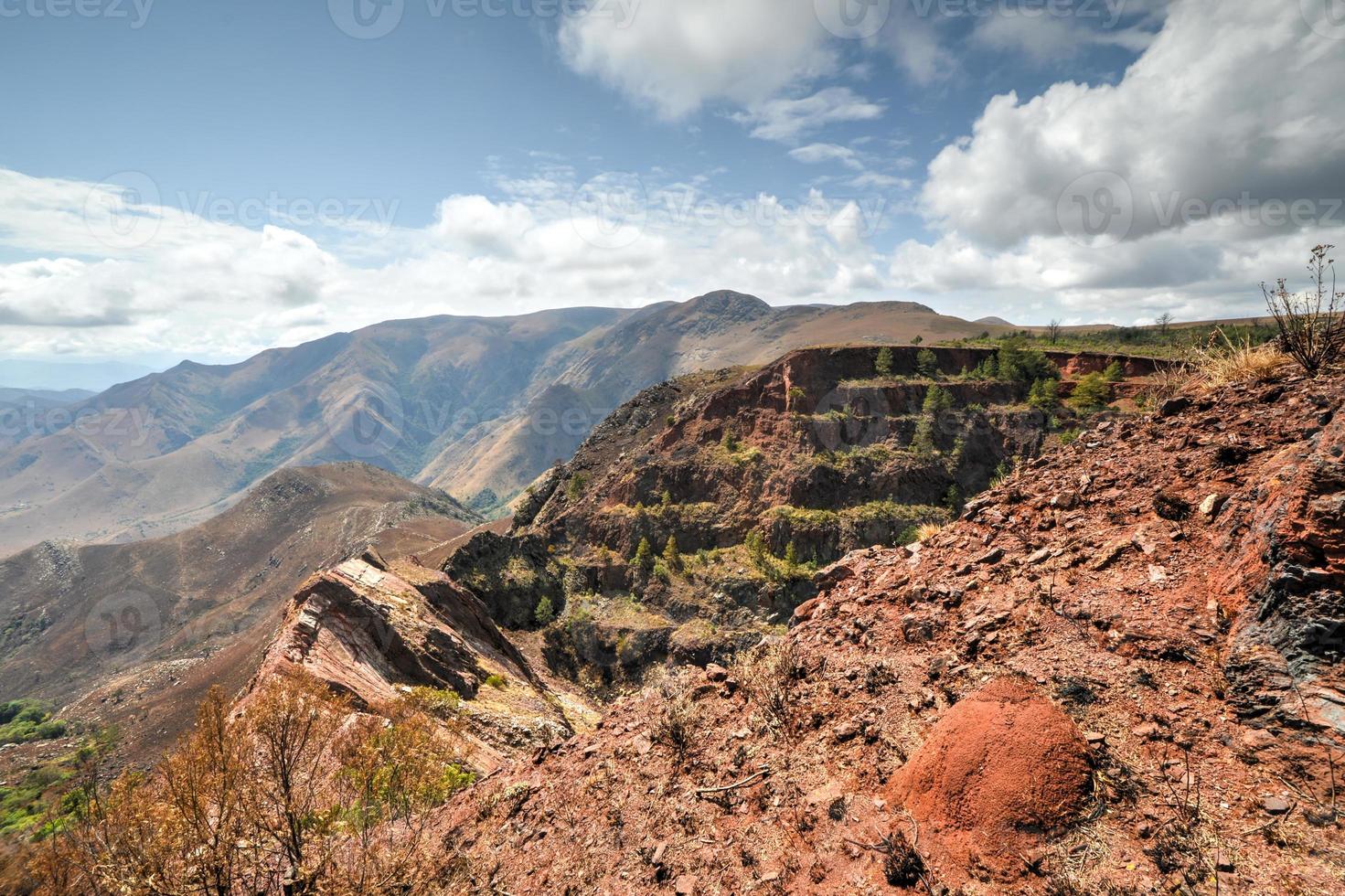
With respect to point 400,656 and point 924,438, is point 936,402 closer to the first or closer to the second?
point 924,438

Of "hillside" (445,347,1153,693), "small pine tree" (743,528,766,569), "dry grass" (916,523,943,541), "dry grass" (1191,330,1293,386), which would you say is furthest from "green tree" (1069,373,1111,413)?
"dry grass" (916,523,943,541)

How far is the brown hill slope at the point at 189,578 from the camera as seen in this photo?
75875mm

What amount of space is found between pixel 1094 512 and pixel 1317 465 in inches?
93.4

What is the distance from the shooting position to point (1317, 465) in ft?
13.9

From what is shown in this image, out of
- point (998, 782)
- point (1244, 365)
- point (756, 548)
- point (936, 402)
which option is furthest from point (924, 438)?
point (998, 782)

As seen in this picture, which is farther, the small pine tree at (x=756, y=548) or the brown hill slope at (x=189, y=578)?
the brown hill slope at (x=189, y=578)

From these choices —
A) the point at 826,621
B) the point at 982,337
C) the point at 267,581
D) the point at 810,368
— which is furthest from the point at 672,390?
the point at 267,581

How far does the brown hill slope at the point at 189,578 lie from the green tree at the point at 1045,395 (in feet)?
234

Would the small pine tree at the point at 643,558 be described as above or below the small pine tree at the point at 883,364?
below

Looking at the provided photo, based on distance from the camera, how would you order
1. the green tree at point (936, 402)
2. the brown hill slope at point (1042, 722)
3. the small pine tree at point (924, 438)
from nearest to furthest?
the brown hill slope at point (1042, 722) → the small pine tree at point (924, 438) → the green tree at point (936, 402)

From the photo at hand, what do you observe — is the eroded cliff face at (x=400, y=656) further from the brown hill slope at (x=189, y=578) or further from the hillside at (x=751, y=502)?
the brown hill slope at (x=189, y=578)

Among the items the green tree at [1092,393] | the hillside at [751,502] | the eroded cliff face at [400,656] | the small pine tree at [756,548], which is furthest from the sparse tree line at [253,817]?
the green tree at [1092,393]

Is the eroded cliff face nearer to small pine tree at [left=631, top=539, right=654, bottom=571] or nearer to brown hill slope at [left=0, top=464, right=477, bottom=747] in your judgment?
small pine tree at [left=631, top=539, right=654, bottom=571]

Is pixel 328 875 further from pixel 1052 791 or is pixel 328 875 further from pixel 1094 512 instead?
pixel 1094 512
